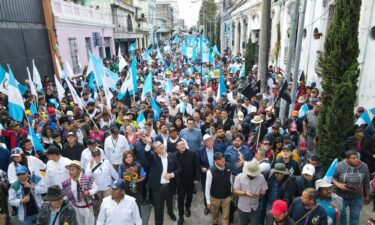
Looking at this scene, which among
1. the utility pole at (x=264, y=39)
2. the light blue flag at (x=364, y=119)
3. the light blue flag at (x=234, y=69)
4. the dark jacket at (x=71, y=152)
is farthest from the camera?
the light blue flag at (x=234, y=69)

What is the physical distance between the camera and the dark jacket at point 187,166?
523 centimetres

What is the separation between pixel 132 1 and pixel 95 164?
44.4 meters

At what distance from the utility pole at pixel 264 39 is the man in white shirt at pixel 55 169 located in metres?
8.67

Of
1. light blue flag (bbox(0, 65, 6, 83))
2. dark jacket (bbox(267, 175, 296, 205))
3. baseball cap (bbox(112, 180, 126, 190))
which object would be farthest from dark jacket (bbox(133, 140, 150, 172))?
light blue flag (bbox(0, 65, 6, 83))

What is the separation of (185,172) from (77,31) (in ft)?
58.5

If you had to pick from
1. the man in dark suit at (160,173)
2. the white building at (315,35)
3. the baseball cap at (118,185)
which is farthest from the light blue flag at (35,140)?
the white building at (315,35)

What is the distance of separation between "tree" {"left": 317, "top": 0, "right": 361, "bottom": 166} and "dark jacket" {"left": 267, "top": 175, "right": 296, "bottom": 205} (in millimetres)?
2338

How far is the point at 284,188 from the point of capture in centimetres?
436

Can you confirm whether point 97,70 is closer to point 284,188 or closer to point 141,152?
point 141,152

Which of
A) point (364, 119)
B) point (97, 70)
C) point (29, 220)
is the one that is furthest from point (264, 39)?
point (29, 220)

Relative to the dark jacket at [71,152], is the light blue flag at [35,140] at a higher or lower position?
higher

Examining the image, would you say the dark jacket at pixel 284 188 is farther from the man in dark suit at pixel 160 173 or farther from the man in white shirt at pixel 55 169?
the man in white shirt at pixel 55 169

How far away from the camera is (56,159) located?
483cm

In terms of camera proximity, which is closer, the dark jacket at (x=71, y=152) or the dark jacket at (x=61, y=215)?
the dark jacket at (x=61, y=215)
